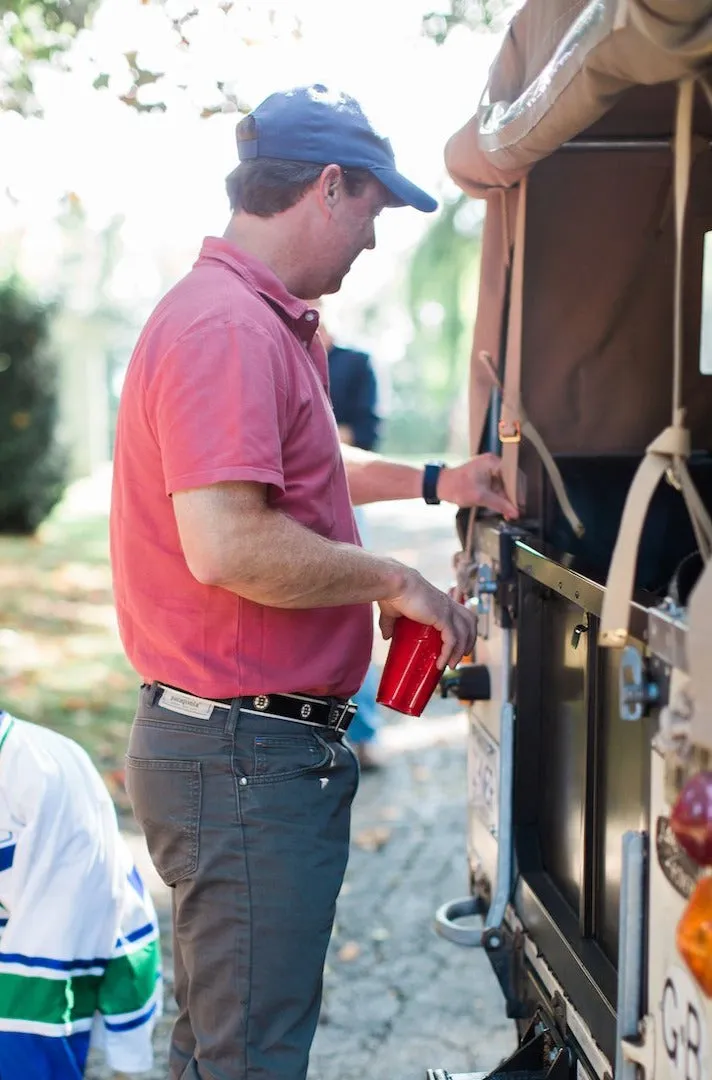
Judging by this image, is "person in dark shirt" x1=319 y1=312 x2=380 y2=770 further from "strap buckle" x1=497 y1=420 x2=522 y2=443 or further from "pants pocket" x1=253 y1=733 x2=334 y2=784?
"pants pocket" x1=253 y1=733 x2=334 y2=784

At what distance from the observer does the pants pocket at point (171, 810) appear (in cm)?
234

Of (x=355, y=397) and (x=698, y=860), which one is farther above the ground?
(x=355, y=397)

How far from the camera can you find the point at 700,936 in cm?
133

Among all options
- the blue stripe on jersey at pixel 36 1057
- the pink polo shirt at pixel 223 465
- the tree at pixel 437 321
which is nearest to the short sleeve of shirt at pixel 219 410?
the pink polo shirt at pixel 223 465

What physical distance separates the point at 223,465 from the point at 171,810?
0.73m

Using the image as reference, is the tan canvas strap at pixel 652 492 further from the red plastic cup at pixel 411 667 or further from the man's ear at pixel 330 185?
the man's ear at pixel 330 185

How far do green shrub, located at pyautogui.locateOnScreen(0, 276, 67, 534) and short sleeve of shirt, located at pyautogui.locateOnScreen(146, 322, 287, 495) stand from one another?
39.6 ft

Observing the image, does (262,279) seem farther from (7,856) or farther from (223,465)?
(7,856)

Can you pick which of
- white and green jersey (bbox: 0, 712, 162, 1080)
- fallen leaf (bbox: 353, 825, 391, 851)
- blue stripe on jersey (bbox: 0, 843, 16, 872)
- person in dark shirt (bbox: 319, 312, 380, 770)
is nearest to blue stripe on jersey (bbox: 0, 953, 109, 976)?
white and green jersey (bbox: 0, 712, 162, 1080)

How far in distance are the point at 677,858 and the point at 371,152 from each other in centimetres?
152

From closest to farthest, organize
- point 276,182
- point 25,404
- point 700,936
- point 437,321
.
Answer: point 700,936 → point 276,182 → point 25,404 → point 437,321

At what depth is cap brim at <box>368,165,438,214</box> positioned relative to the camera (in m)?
2.44

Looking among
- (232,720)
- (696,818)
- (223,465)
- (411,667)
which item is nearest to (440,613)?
(411,667)

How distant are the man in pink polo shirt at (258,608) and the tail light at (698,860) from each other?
0.97 metres
